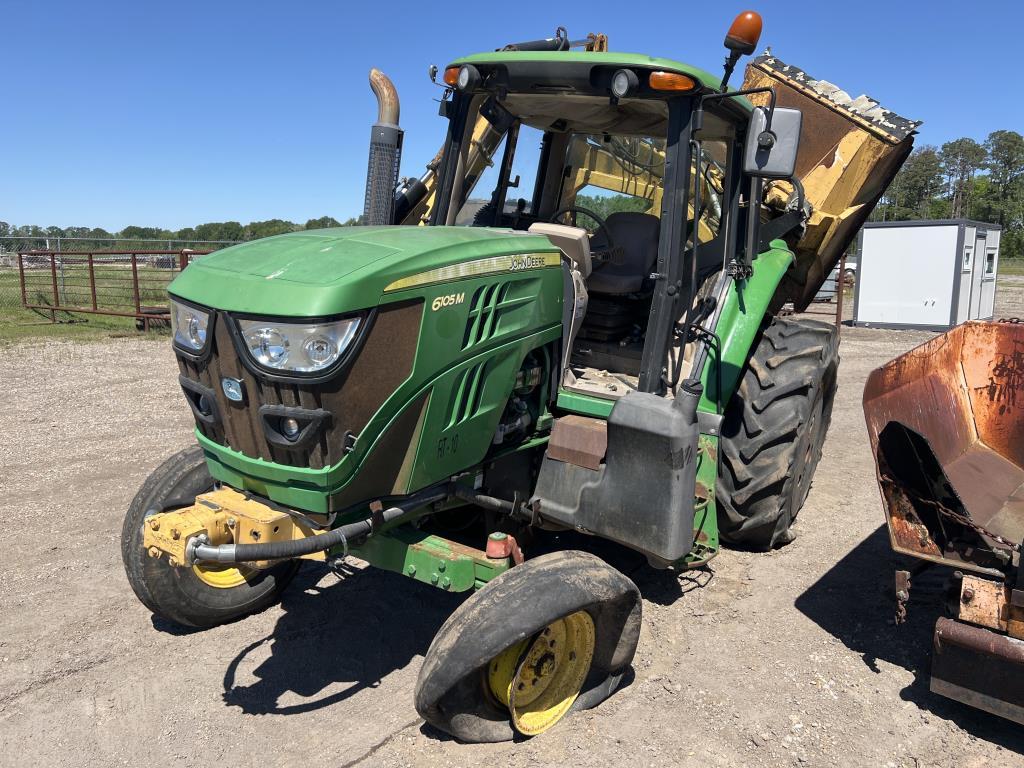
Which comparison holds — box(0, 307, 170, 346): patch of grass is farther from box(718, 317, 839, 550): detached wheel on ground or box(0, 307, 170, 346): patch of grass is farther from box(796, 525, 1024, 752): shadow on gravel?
box(796, 525, 1024, 752): shadow on gravel

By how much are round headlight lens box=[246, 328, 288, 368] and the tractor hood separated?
2.8 inches

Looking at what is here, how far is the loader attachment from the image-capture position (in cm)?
553

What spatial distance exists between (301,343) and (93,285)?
45.8 ft

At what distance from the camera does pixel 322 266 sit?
8.64 ft

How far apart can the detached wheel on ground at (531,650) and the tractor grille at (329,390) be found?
0.72 meters

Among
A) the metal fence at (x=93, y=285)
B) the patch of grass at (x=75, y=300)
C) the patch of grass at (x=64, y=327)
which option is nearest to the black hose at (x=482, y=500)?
the patch of grass at (x=64, y=327)

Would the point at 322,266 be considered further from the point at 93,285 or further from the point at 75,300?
the point at 75,300

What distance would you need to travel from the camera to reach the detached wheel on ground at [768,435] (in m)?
4.02

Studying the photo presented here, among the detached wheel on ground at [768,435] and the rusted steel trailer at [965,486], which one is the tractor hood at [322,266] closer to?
the detached wheel on ground at [768,435]

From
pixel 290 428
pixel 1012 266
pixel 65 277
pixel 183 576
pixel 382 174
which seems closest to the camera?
pixel 290 428

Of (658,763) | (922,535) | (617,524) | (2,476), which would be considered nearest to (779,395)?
(922,535)

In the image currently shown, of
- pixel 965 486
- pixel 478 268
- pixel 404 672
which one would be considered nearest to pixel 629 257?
pixel 478 268

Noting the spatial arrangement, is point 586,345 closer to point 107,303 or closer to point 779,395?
point 779,395

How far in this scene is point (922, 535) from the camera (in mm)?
3420
